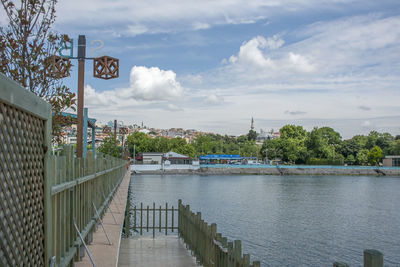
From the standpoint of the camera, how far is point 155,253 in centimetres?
1524

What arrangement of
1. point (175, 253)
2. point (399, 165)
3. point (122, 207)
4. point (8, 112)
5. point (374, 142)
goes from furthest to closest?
point (374, 142)
point (399, 165)
point (175, 253)
point (122, 207)
point (8, 112)

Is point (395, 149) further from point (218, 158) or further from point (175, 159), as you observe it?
point (175, 159)

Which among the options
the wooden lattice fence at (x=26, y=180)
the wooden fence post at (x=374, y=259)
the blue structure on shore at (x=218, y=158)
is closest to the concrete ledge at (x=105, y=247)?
the wooden lattice fence at (x=26, y=180)

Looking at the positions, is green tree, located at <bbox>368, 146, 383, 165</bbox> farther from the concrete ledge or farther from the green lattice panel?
the green lattice panel

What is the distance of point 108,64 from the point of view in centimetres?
1353

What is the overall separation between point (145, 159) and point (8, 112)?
387ft

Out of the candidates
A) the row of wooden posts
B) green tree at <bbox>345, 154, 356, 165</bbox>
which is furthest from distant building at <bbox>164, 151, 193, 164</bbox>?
the row of wooden posts

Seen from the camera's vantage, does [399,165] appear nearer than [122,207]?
No

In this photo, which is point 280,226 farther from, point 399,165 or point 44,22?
point 399,165

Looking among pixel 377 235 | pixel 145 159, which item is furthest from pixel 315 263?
pixel 145 159

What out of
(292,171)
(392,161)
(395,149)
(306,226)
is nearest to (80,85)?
(306,226)

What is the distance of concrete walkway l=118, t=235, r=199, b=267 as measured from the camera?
13602mm

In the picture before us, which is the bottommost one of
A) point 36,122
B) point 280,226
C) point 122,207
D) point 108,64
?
point 280,226

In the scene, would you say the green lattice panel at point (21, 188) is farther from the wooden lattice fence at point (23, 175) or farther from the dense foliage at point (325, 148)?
the dense foliage at point (325, 148)
